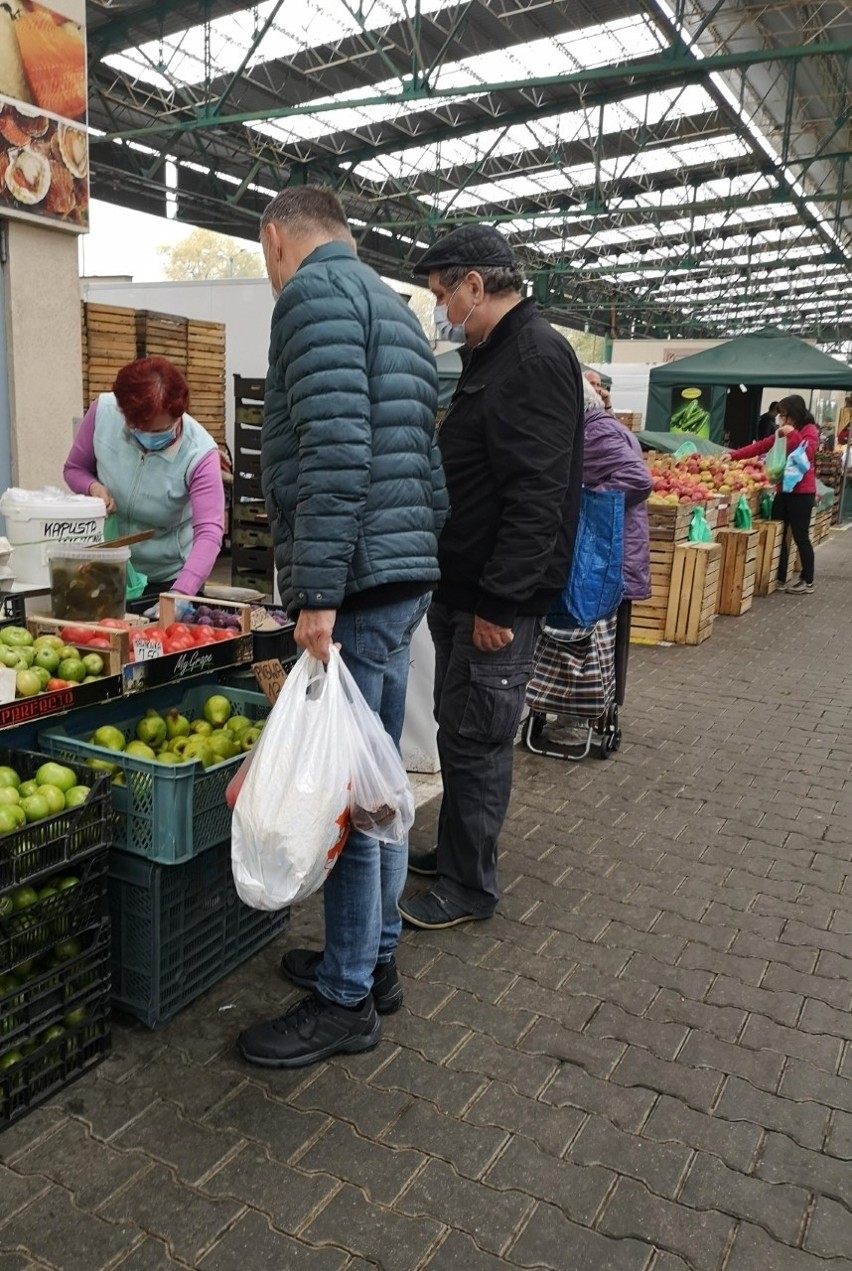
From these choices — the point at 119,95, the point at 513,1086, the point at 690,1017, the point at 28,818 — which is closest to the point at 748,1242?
the point at 513,1086

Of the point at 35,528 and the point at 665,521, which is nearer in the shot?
the point at 35,528

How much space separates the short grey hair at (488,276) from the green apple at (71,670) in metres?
1.53

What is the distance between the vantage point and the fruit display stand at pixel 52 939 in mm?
2166

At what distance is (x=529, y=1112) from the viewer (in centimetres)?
238

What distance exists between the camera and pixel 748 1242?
2037 millimetres

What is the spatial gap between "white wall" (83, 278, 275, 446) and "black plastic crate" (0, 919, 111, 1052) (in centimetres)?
867

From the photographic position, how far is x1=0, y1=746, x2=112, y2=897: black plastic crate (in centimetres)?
211

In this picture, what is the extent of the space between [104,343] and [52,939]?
25.3 ft

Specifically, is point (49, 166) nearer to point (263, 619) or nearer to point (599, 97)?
point (263, 619)

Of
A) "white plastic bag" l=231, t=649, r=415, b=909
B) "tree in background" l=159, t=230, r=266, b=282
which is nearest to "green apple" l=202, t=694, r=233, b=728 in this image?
"white plastic bag" l=231, t=649, r=415, b=909

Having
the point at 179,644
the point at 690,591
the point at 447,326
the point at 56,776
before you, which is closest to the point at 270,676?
the point at 179,644

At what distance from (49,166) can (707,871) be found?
15.2 ft

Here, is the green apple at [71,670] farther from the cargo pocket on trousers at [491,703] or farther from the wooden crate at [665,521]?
the wooden crate at [665,521]

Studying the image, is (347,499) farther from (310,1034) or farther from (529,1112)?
(529,1112)
